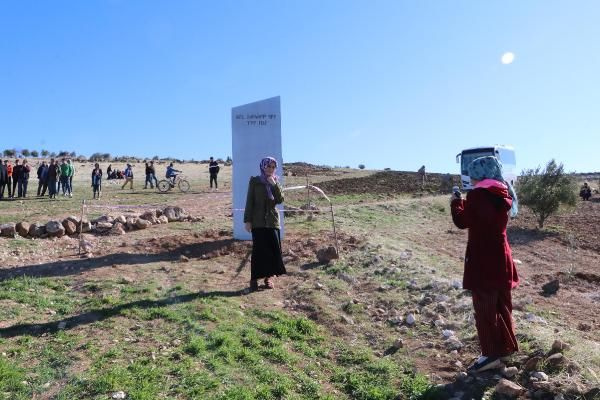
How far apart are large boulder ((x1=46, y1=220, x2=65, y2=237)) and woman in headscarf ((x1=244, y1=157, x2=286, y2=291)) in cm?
490

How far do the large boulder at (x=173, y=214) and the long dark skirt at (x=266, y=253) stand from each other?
5.86 meters

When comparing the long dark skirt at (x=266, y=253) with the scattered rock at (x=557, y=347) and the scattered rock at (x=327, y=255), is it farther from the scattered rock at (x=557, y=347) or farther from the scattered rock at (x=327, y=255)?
the scattered rock at (x=557, y=347)

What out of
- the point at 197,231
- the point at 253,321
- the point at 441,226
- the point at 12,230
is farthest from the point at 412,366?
the point at 441,226

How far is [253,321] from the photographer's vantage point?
611cm

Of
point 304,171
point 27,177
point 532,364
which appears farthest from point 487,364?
point 304,171

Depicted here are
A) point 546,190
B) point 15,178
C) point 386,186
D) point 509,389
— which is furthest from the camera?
point 386,186

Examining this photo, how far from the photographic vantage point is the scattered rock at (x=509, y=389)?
429 cm

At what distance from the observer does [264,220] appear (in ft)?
23.4

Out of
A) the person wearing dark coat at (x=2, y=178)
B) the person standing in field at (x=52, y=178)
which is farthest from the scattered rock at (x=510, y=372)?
the person wearing dark coat at (x=2, y=178)

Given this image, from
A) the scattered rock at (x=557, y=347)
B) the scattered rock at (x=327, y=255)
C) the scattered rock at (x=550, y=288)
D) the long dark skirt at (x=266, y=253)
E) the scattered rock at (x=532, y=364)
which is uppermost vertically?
the long dark skirt at (x=266, y=253)

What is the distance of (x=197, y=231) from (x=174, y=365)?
6.68 metres

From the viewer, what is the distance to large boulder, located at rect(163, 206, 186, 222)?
1266cm

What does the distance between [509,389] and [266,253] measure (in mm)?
3691

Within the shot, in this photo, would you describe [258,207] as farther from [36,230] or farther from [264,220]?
[36,230]
